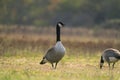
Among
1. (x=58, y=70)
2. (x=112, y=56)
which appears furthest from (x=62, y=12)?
(x=58, y=70)

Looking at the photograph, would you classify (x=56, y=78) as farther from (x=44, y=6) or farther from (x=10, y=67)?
(x=44, y=6)

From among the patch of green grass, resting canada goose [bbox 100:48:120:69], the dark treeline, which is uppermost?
the dark treeline

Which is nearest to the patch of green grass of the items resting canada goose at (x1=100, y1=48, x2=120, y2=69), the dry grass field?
the dry grass field

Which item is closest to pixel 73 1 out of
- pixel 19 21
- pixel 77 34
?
pixel 19 21

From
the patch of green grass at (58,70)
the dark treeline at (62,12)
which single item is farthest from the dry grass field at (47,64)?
the dark treeline at (62,12)

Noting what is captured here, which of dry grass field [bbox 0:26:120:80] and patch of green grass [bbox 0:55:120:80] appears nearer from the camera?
patch of green grass [bbox 0:55:120:80]

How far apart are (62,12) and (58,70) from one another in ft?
183

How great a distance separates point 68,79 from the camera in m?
13.7

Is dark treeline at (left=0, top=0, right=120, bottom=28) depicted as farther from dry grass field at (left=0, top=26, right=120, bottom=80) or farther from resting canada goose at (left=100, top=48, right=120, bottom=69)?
resting canada goose at (left=100, top=48, right=120, bottom=69)

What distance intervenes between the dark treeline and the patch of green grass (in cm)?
3786

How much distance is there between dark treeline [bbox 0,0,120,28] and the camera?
208 ft

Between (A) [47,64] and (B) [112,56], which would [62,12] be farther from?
(B) [112,56]

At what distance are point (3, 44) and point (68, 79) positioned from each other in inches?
372

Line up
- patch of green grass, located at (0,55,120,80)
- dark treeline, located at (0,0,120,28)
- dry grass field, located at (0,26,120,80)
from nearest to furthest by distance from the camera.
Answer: patch of green grass, located at (0,55,120,80), dry grass field, located at (0,26,120,80), dark treeline, located at (0,0,120,28)
